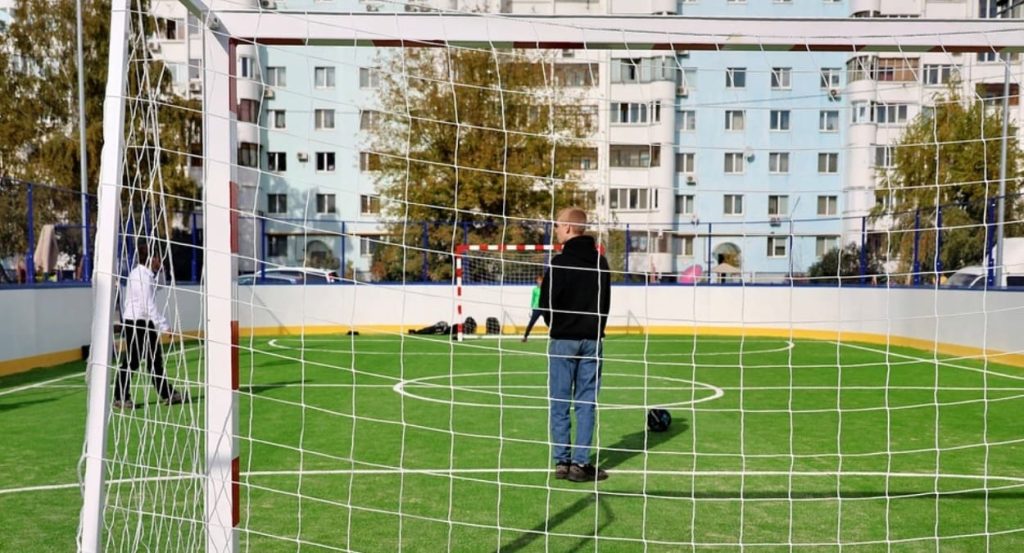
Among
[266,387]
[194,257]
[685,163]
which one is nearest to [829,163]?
[685,163]

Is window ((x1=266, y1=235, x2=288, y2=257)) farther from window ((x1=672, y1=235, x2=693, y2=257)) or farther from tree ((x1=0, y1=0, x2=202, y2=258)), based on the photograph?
window ((x1=672, y1=235, x2=693, y2=257))

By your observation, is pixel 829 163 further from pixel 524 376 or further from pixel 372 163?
pixel 524 376

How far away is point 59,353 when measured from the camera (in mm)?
13383

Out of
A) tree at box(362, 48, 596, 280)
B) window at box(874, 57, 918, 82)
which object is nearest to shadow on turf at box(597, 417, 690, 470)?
window at box(874, 57, 918, 82)

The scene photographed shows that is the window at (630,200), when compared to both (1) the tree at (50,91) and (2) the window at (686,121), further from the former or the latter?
(1) the tree at (50,91)

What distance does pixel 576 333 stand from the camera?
5891 millimetres

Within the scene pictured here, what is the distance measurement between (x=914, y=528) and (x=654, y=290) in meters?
16.5

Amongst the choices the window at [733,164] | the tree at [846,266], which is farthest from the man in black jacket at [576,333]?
the window at [733,164]

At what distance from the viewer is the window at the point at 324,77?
42.7 m

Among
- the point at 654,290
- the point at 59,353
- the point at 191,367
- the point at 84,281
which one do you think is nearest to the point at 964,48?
the point at 191,367

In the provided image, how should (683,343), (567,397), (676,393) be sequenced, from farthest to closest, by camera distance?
(683,343) < (676,393) < (567,397)

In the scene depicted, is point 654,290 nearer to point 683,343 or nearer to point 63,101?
point 683,343

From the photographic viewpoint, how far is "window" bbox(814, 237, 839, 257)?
89.3 feet

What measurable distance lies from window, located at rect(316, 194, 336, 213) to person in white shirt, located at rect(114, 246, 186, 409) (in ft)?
108
